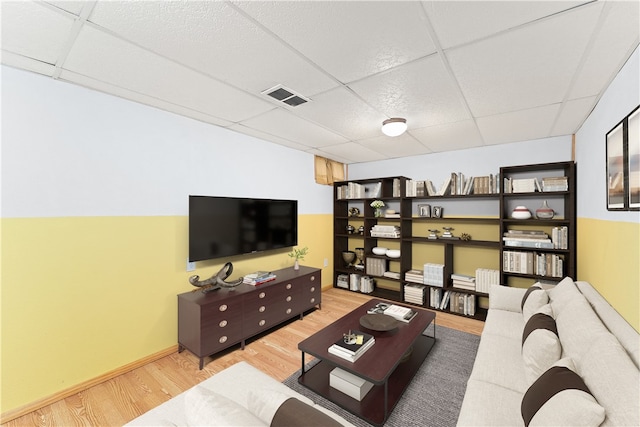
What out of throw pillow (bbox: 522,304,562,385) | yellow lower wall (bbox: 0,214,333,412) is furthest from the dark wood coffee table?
→ yellow lower wall (bbox: 0,214,333,412)

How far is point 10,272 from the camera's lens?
179 cm

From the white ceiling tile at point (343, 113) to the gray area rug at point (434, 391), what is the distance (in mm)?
2402

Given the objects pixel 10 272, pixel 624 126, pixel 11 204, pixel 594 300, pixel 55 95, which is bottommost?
pixel 594 300

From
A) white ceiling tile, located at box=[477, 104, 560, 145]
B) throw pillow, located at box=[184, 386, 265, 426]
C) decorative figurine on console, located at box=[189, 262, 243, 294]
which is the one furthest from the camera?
decorative figurine on console, located at box=[189, 262, 243, 294]

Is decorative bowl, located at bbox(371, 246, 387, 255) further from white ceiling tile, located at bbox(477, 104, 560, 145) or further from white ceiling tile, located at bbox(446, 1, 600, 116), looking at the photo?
white ceiling tile, located at bbox(446, 1, 600, 116)

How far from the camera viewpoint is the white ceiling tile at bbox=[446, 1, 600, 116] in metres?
1.37

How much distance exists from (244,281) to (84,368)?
1444 mm

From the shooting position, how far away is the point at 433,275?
3727mm

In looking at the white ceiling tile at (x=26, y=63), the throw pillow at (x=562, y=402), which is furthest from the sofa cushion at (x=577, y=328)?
the white ceiling tile at (x=26, y=63)

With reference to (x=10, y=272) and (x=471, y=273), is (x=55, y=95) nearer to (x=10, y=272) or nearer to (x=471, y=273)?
(x=10, y=272)

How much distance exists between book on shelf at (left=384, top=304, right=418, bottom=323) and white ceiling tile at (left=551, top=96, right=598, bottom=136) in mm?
2343

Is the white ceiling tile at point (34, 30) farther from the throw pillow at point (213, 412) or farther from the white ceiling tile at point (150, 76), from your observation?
the throw pillow at point (213, 412)

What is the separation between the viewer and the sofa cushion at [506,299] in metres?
2.55

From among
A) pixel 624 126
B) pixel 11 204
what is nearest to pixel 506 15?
pixel 624 126
